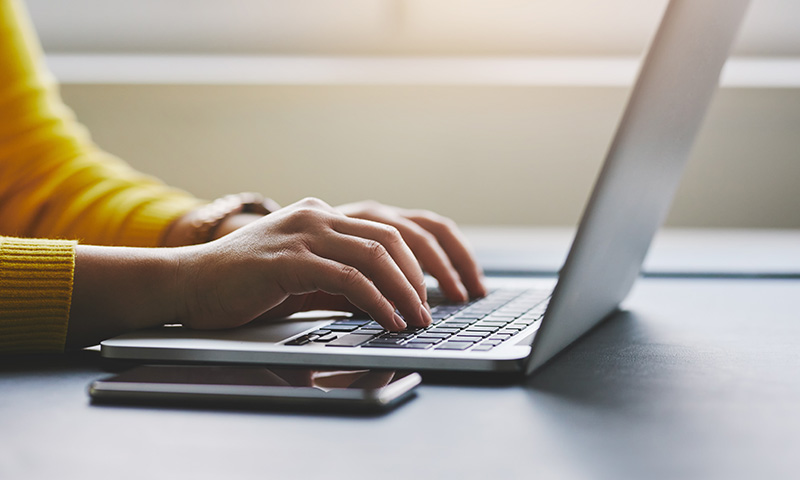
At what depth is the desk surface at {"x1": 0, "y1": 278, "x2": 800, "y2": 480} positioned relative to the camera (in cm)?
30

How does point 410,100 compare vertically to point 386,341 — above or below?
above

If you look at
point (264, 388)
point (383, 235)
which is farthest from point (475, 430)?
point (383, 235)

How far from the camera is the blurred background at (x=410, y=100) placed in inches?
61.1

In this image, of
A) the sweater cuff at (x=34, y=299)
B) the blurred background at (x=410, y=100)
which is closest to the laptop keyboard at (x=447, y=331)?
the sweater cuff at (x=34, y=299)

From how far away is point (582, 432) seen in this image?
0.34m

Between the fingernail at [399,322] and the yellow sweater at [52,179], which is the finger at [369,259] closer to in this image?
the fingernail at [399,322]

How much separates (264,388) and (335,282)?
0.12 m

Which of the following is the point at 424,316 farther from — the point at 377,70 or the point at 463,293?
the point at 377,70

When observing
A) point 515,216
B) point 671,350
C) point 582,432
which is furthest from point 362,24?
point 582,432

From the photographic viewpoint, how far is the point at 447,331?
0.51 meters

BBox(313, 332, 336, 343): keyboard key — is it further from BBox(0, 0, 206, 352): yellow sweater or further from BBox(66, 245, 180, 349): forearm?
BBox(0, 0, 206, 352): yellow sweater

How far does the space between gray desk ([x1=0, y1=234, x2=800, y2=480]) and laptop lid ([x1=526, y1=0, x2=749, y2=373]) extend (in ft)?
0.15

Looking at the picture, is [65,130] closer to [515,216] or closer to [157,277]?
[157,277]

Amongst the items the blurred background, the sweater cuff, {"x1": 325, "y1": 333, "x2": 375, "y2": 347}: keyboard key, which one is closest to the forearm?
the sweater cuff
